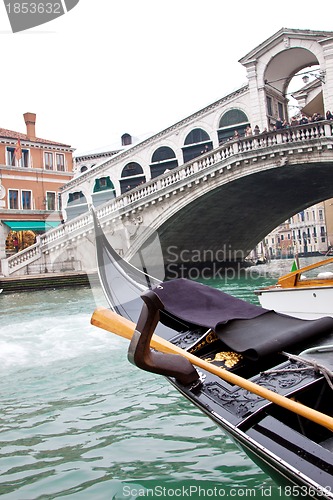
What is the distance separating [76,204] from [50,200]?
1.23 m

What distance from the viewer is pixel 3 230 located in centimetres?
1466

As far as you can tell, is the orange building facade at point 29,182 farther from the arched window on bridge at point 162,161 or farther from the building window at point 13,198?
the arched window on bridge at point 162,161

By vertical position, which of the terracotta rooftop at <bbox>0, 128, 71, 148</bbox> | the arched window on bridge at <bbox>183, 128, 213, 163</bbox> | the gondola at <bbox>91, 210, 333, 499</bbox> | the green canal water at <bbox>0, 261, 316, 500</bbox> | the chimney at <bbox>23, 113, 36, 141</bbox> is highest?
the chimney at <bbox>23, 113, 36, 141</bbox>

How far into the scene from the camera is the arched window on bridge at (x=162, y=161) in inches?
556

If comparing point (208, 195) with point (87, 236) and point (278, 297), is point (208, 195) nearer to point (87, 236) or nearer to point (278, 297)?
point (87, 236)

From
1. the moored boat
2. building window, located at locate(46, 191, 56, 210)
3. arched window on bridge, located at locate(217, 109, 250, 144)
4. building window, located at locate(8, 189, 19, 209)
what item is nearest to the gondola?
the moored boat

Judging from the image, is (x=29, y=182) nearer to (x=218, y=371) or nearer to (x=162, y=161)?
(x=162, y=161)

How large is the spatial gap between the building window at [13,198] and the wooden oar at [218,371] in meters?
14.5

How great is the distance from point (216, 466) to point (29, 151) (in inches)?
622

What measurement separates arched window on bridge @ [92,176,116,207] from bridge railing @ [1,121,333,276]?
12.6ft

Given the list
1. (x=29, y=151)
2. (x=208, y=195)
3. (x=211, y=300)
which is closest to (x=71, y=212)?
(x=29, y=151)

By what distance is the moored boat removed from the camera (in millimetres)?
4074
